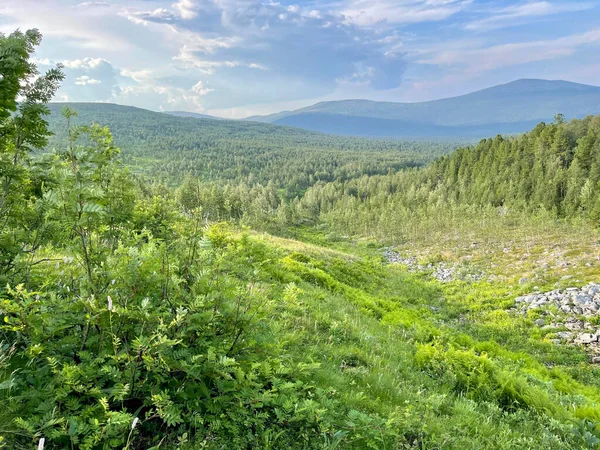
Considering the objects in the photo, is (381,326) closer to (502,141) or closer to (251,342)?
(251,342)

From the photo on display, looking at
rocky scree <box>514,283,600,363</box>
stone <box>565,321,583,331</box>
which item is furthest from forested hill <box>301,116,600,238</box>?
stone <box>565,321,583,331</box>

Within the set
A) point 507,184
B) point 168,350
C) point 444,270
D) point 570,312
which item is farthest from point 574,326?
point 507,184

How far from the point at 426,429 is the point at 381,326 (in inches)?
238

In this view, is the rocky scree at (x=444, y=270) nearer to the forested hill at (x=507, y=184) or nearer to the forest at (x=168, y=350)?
the forest at (x=168, y=350)

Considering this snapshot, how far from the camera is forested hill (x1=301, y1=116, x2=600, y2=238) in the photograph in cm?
6166

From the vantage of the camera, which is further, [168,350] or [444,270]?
[444,270]

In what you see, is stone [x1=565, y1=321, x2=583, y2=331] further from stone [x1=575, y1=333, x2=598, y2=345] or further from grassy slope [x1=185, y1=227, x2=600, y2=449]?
grassy slope [x1=185, y1=227, x2=600, y2=449]

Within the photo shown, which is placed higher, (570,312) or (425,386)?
(425,386)

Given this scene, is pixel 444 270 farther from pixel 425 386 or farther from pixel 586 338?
pixel 425 386

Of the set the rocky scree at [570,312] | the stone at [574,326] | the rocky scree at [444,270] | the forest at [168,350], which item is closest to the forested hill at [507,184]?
the rocky scree at [444,270]

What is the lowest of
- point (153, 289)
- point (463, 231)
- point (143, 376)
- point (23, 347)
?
point (463, 231)

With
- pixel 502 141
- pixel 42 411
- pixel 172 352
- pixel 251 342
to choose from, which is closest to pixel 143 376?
pixel 172 352

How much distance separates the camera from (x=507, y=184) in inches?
Result: 2968

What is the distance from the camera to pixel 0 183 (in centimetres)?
395
